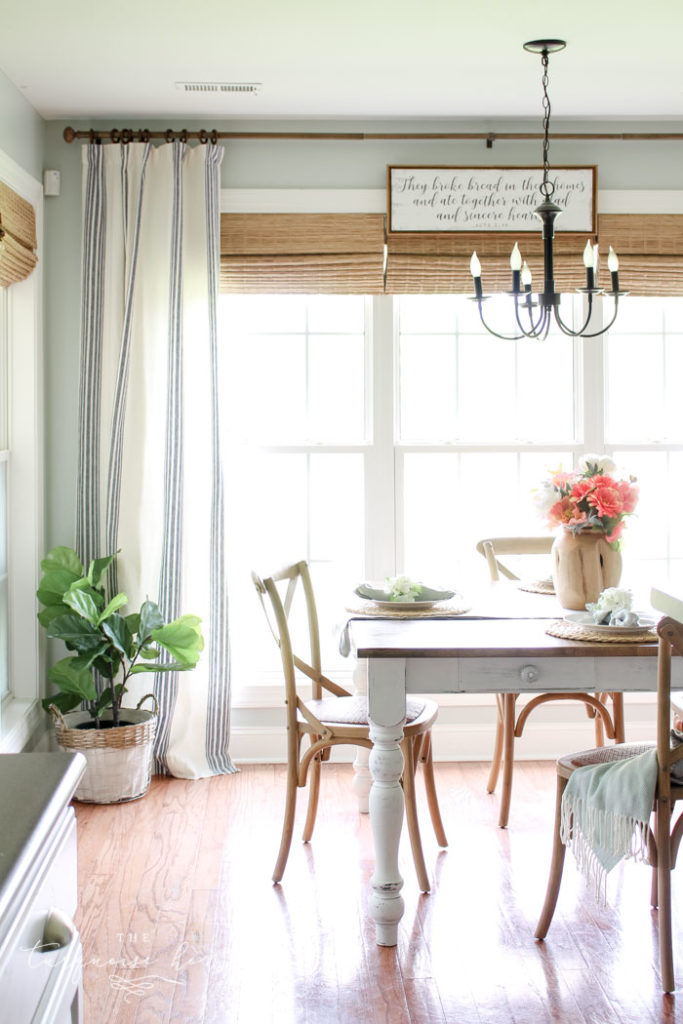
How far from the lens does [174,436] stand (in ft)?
13.5

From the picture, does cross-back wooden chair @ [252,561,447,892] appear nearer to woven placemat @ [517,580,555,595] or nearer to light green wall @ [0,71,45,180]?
woven placemat @ [517,580,555,595]

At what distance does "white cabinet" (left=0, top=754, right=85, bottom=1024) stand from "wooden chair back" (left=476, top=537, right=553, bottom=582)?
267 cm

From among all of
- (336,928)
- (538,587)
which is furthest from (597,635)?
(336,928)

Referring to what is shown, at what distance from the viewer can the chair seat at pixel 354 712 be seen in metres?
3.10

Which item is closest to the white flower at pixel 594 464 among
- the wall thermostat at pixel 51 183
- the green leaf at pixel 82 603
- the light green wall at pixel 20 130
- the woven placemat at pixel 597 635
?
the woven placemat at pixel 597 635

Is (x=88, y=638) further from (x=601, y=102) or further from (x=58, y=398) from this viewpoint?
(x=601, y=102)

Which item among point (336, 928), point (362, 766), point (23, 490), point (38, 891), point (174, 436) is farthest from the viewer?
point (174, 436)

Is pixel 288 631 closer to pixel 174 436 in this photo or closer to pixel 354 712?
pixel 354 712

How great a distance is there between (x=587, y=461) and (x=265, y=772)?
191cm

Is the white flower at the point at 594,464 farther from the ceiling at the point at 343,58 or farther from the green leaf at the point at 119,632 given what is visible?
the green leaf at the point at 119,632

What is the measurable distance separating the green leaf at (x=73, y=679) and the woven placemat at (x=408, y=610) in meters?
1.16

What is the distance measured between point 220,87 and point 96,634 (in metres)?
2.03

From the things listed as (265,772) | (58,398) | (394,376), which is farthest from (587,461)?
(58,398)

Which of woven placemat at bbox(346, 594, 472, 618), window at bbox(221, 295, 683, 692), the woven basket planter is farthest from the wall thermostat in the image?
woven placemat at bbox(346, 594, 472, 618)
